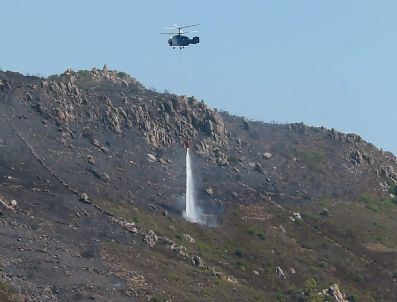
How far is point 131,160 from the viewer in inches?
4429

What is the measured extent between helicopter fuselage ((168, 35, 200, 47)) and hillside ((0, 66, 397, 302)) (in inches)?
630

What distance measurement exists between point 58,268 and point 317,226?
49364 millimetres

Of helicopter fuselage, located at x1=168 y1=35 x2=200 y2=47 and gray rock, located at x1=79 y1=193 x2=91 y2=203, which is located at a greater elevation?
helicopter fuselage, located at x1=168 y1=35 x2=200 y2=47

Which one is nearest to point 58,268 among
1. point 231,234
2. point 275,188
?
point 231,234

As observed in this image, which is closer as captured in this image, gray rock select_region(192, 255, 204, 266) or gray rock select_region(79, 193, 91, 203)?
gray rock select_region(192, 255, 204, 266)

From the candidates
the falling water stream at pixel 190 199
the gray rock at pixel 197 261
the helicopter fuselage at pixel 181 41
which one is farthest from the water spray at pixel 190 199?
the helicopter fuselage at pixel 181 41

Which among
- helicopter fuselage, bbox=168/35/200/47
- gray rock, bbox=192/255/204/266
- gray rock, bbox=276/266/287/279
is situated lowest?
gray rock, bbox=276/266/287/279

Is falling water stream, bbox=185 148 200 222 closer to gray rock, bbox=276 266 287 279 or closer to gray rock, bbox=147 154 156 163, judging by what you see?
gray rock, bbox=147 154 156 163

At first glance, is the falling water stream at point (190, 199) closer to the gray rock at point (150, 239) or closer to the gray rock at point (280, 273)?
the gray rock at point (280, 273)

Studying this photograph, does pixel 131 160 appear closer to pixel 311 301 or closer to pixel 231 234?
pixel 231 234

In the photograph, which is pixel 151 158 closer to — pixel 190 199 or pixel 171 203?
pixel 190 199

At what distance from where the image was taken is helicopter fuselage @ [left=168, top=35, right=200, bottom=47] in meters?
107

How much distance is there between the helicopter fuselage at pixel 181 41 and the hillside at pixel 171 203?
1601 cm

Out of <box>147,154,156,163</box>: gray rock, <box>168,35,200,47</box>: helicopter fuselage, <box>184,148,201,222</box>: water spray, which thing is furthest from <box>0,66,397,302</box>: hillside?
<box>168,35,200,47</box>: helicopter fuselage
